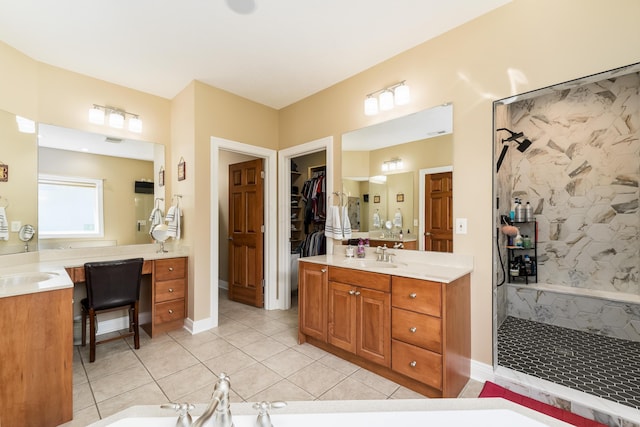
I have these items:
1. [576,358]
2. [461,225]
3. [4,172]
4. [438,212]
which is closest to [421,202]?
[438,212]

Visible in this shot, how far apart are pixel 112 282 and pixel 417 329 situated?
8.33 ft

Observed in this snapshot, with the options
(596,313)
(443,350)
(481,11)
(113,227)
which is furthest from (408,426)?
(113,227)

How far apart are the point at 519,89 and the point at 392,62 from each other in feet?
3.71

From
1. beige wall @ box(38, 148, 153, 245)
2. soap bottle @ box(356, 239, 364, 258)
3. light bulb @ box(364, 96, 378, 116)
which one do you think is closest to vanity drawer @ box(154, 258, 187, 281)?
beige wall @ box(38, 148, 153, 245)

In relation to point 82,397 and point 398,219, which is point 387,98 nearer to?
point 398,219

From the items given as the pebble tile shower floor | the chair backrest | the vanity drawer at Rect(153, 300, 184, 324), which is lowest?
the pebble tile shower floor

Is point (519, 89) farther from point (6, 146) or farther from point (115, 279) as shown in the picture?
point (6, 146)

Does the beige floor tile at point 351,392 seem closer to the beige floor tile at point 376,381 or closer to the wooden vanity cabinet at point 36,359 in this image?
the beige floor tile at point 376,381

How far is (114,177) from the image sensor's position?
119 inches

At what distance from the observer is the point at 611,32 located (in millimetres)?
1581

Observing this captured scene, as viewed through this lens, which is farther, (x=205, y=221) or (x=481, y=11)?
(x=205, y=221)

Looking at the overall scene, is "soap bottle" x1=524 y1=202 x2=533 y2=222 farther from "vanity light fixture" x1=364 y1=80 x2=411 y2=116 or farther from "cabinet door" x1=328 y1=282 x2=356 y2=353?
"cabinet door" x1=328 y1=282 x2=356 y2=353

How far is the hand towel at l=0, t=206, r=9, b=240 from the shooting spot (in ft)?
7.27

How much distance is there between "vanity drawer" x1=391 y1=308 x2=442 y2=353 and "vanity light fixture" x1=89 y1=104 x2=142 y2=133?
3.35 metres
